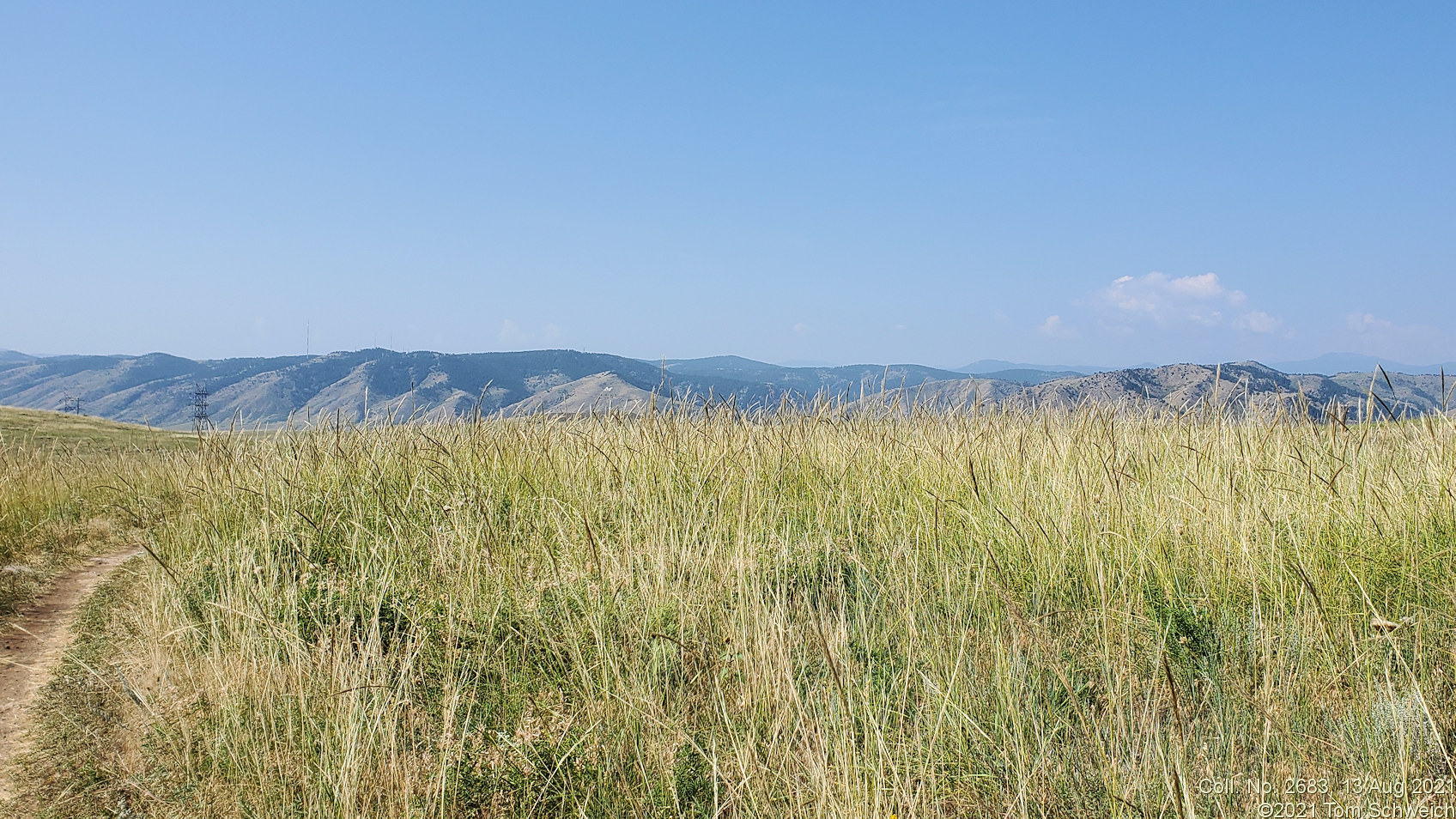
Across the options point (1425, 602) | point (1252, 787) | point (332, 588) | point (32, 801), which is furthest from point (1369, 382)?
point (32, 801)

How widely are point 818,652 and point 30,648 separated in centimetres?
478

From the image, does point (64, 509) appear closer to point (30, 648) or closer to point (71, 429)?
point (30, 648)

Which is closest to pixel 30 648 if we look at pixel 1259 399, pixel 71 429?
pixel 1259 399

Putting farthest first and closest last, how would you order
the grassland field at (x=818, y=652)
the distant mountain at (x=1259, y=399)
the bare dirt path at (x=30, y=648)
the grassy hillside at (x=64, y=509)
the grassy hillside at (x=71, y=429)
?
the grassy hillside at (x=71, y=429) → the grassy hillside at (x=64, y=509) → the distant mountain at (x=1259, y=399) → the bare dirt path at (x=30, y=648) → the grassland field at (x=818, y=652)

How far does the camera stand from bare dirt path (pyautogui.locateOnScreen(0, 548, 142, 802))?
3021 mm

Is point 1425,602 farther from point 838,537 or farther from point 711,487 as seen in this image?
A: point 711,487

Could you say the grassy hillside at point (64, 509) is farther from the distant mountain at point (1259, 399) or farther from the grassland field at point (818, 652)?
the distant mountain at point (1259, 399)

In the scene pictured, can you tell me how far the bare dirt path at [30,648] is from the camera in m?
3.02

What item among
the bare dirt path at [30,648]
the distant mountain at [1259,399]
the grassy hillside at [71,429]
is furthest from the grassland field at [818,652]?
the grassy hillside at [71,429]

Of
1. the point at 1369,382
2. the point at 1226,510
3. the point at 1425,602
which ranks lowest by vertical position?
the point at 1425,602

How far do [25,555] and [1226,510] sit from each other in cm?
946

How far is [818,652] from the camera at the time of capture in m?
2.68

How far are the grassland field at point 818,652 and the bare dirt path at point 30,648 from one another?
101mm

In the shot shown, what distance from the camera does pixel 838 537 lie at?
3.87 metres
